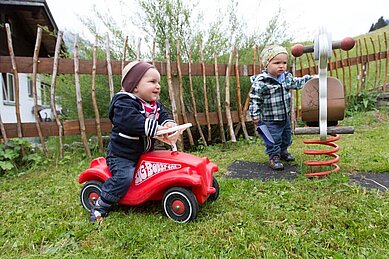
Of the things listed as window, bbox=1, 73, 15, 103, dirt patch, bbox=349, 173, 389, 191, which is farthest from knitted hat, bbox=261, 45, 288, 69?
window, bbox=1, 73, 15, 103

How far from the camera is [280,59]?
346 cm

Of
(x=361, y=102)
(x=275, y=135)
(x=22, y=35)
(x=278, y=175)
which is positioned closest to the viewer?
(x=278, y=175)

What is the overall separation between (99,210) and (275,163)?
2.05 m

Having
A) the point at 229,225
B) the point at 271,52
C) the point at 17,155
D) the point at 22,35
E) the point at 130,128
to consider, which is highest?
the point at 22,35

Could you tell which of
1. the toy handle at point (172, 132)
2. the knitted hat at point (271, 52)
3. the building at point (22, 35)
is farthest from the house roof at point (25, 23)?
the toy handle at point (172, 132)

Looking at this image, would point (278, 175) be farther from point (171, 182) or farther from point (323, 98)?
point (171, 182)

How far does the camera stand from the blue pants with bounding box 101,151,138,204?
2383 millimetres

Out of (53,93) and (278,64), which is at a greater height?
(278,64)

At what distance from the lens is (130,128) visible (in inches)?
93.0

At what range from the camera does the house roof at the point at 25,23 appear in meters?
10.1

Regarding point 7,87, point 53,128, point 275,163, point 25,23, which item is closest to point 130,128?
point 275,163

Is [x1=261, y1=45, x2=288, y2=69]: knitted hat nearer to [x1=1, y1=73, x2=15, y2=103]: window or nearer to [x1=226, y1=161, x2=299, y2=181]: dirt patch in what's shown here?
[x1=226, y1=161, x2=299, y2=181]: dirt patch

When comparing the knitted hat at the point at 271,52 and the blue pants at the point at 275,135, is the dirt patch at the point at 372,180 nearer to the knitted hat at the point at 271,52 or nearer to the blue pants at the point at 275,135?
the blue pants at the point at 275,135

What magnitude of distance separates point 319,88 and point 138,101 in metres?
1.62
